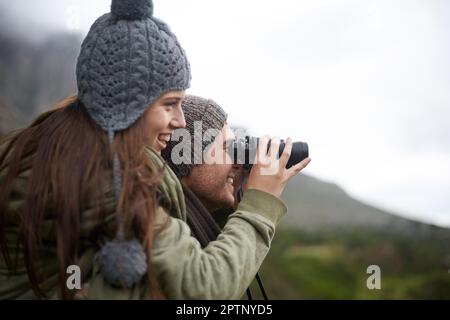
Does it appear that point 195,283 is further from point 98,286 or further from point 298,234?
point 298,234

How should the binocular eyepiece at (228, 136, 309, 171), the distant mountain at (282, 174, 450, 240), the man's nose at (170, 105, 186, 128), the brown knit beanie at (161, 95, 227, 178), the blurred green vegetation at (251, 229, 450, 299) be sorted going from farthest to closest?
1. the distant mountain at (282, 174, 450, 240)
2. the blurred green vegetation at (251, 229, 450, 299)
3. the brown knit beanie at (161, 95, 227, 178)
4. the binocular eyepiece at (228, 136, 309, 171)
5. the man's nose at (170, 105, 186, 128)

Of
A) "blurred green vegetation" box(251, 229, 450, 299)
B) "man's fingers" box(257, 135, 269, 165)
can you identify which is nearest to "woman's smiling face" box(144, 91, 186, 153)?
"man's fingers" box(257, 135, 269, 165)

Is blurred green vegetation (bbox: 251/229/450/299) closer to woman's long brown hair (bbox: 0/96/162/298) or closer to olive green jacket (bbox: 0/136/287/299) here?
olive green jacket (bbox: 0/136/287/299)

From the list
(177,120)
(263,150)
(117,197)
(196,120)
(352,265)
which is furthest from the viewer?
(352,265)

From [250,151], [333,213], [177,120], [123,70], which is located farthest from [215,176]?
[333,213]

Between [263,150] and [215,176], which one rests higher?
[263,150]

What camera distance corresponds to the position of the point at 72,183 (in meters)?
1.48

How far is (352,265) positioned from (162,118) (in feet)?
11.8

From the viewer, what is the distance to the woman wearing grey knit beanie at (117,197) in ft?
4.78

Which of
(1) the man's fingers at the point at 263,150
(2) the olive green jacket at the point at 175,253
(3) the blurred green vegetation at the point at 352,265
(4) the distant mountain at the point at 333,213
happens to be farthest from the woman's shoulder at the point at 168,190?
(4) the distant mountain at the point at 333,213

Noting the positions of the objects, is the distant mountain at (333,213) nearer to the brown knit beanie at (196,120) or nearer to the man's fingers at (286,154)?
the brown knit beanie at (196,120)

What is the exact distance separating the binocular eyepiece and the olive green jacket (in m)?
0.22

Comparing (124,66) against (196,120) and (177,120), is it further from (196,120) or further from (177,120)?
(196,120)

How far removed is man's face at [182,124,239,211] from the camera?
2020mm
